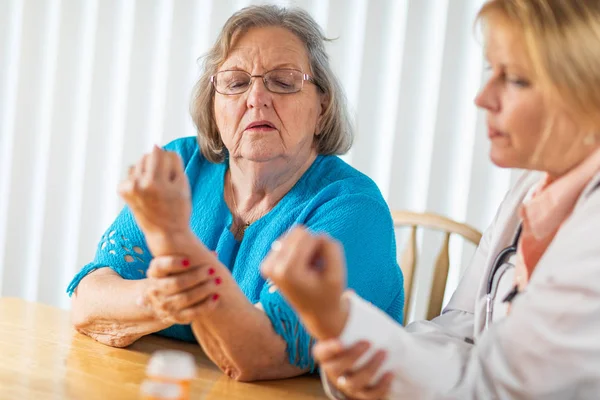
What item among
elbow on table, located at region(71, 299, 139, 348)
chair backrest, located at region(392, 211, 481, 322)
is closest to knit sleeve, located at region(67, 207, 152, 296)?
elbow on table, located at region(71, 299, 139, 348)

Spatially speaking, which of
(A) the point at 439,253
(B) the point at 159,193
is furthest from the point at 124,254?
(A) the point at 439,253

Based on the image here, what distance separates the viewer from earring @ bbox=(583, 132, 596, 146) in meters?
0.99

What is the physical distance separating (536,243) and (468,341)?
0.92 feet

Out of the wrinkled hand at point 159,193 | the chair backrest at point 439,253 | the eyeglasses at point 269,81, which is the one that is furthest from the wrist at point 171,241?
the chair backrest at point 439,253

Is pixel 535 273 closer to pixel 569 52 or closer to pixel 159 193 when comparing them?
pixel 569 52

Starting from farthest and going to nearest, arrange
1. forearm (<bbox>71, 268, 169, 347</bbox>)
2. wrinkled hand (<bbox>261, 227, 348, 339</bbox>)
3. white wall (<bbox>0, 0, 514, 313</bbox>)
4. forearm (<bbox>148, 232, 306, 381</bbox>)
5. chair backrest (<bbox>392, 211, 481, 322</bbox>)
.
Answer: white wall (<bbox>0, 0, 514, 313</bbox>), chair backrest (<bbox>392, 211, 481, 322</bbox>), forearm (<bbox>71, 268, 169, 347</bbox>), forearm (<bbox>148, 232, 306, 381</bbox>), wrinkled hand (<bbox>261, 227, 348, 339</bbox>)

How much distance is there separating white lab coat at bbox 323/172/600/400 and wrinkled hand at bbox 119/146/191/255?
0.30 meters

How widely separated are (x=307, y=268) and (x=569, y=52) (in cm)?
43

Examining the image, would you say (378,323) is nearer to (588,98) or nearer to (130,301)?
(588,98)

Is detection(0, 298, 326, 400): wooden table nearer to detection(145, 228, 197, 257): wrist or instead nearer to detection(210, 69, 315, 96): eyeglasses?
detection(145, 228, 197, 257): wrist

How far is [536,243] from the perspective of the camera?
43.6 inches

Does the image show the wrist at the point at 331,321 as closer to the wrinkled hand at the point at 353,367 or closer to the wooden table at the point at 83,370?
the wrinkled hand at the point at 353,367

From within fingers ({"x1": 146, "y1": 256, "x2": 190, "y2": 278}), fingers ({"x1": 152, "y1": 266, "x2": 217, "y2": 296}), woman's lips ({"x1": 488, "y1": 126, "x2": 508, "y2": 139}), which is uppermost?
woman's lips ({"x1": 488, "y1": 126, "x2": 508, "y2": 139})

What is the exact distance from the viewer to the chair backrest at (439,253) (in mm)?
1961
